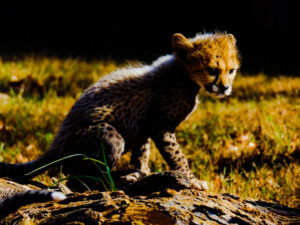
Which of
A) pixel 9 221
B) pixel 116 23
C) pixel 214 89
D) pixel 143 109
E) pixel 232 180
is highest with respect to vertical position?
pixel 116 23

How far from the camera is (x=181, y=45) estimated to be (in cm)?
311

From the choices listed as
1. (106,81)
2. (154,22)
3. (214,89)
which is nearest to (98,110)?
(106,81)

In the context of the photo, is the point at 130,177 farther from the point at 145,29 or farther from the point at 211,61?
the point at 145,29

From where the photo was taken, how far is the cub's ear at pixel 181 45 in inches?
121

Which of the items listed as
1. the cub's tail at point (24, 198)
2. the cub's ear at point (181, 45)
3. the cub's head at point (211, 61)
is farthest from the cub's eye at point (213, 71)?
the cub's tail at point (24, 198)

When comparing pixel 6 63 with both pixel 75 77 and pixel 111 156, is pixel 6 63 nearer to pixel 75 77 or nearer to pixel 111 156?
pixel 75 77

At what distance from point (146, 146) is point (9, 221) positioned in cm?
172

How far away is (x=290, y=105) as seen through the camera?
14.8 feet

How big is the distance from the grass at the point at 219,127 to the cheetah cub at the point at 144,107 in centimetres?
50

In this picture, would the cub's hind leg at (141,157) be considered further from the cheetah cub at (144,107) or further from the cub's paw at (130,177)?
the cub's paw at (130,177)

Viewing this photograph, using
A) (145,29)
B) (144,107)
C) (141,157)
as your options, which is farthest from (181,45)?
(145,29)

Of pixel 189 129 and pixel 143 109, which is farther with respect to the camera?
pixel 189 129

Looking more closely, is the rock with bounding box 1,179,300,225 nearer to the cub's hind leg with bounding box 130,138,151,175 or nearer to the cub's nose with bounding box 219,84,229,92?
the cub's nose with bounding box 219,84,229,92

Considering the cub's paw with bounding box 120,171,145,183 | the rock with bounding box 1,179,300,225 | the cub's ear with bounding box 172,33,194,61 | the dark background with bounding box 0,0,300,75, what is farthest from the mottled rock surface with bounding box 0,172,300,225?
the dark background with bounding box 0,0,300,75
